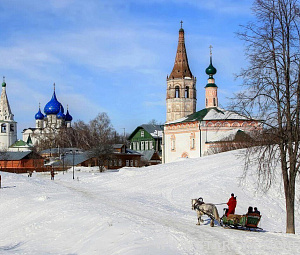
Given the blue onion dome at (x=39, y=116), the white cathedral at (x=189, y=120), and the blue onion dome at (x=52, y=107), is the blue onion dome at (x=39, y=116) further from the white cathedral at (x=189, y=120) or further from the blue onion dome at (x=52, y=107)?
the white cathedral at (x=189, y=120)

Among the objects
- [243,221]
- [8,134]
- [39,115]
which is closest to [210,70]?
[243,221]

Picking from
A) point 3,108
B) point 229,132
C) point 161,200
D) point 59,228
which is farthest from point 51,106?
point 59,228

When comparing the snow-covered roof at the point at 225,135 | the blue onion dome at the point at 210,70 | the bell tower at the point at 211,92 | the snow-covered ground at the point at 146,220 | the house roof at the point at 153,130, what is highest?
the blue onion dome at the point at 210,70

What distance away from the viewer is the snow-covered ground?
13.8m

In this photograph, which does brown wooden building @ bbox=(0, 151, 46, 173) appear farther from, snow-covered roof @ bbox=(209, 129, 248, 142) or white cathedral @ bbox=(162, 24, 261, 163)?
snow-covered roof @ bbox=(209, 129, 248, 142)

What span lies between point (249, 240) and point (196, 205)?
364cm

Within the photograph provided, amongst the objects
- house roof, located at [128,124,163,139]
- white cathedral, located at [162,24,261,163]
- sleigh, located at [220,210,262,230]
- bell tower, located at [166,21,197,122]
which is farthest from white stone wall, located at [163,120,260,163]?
sleigh, located at [220,210,262,230]

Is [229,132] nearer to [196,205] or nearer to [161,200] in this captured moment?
[161,200]

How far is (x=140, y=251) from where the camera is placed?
12984 millimetres

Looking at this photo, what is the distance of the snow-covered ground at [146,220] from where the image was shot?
13.8m

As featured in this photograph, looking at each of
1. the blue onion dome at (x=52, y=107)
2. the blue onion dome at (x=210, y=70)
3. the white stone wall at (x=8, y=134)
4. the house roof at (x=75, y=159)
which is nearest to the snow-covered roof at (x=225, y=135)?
the blue onion dome at (x=210, y=70)

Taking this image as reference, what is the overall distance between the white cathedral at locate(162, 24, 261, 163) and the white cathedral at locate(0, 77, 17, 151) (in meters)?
57.9

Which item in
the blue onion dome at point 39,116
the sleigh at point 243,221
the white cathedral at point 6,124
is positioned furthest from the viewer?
the blue onion dome at point 39,116

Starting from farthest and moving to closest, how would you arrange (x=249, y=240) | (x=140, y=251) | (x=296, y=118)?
(x=296, y=118), (x=249, y=240), (x=140, y=251)
